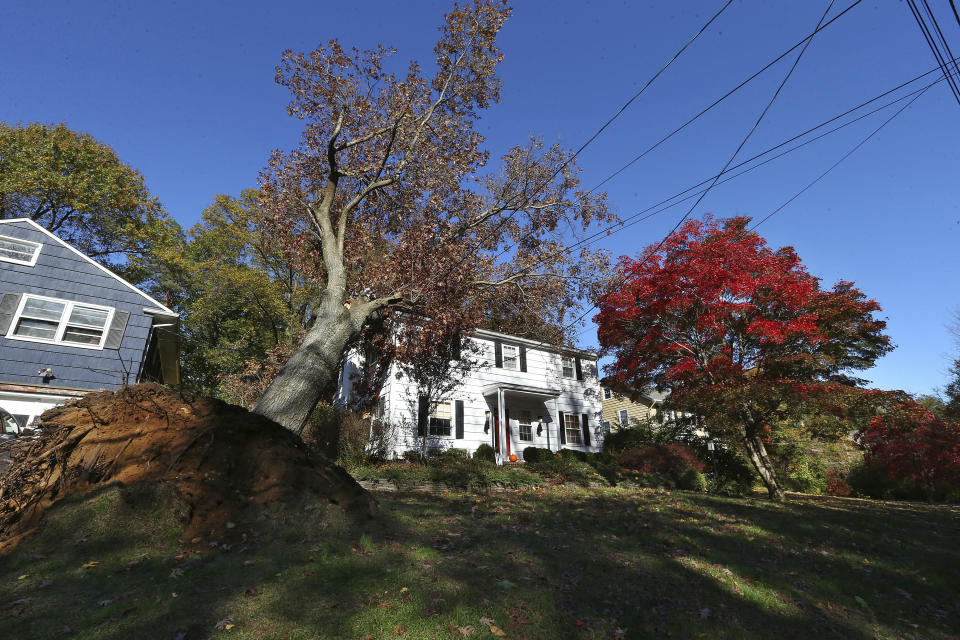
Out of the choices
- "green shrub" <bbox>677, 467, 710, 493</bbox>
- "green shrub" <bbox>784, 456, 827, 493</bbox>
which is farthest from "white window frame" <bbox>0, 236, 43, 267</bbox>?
"green shrub" <bbox>784, 456, 827, 493</bbox>

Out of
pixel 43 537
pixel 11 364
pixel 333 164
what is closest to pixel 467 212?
pixel 333 164

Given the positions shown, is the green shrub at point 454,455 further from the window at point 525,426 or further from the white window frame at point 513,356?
the white window frame at point 513,356

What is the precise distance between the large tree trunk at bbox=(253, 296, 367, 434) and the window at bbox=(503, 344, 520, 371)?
12.8 meters

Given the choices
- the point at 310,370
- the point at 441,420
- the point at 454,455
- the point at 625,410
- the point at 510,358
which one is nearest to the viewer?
the point at 310,370

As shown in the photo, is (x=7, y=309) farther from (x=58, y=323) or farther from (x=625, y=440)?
(x=625, y=440)

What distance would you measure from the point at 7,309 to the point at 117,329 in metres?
2.72

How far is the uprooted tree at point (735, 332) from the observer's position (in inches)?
495

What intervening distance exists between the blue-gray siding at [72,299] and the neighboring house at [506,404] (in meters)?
8.20

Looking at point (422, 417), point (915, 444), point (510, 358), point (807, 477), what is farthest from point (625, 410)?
point (422, 417)

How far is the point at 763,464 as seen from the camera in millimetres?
13859

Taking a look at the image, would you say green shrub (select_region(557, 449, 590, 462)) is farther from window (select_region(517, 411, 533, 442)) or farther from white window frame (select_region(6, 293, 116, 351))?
white window frame (select_region(6, 293, 116, 351))

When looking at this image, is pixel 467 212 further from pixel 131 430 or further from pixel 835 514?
pixel 835 514

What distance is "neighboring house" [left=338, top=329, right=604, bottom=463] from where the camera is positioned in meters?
18.2

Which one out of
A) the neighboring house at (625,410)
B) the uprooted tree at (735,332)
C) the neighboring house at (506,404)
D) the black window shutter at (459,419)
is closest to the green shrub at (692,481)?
the uprooted tree at (735,332)
